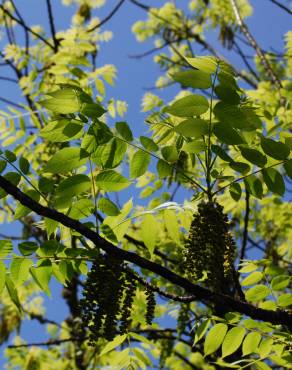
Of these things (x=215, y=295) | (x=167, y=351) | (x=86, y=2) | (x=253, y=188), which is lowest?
(x=167, y=351)

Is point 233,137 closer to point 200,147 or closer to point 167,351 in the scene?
point 200,147

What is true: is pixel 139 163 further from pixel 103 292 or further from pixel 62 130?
pixel 103 292

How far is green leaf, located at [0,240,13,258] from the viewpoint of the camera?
6.71 feet

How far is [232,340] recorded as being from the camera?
2.46 m

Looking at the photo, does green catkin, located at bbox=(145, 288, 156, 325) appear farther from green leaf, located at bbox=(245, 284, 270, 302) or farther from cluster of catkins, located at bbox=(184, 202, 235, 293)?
green leaf, located at bbox=(245, 284, 270, 302)

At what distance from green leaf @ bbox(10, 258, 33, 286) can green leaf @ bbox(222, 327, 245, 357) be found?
A: 114 centimetres

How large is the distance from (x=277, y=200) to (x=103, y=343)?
2953 mm

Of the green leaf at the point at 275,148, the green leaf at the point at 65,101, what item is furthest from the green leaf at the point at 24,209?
the green leaf at the point at 275,148

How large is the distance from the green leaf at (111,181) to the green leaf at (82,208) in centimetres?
10

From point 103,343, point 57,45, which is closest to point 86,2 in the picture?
point 57,45

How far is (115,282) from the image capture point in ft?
6.39

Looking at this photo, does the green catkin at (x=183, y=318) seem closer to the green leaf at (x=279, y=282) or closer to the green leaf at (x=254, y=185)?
the green leaf at (x=279, y=282)

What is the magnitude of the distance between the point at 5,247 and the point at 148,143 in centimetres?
83

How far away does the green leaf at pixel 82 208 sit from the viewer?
211 cm
